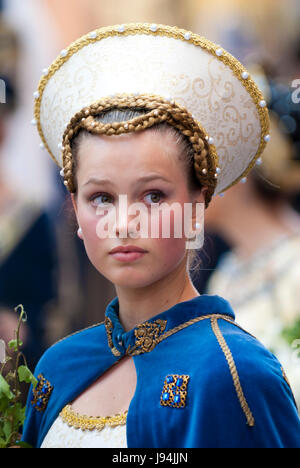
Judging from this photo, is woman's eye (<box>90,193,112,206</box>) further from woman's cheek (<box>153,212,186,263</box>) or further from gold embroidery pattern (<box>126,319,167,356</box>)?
gold embroidery pattern (<box>126,319,167,356</box>)

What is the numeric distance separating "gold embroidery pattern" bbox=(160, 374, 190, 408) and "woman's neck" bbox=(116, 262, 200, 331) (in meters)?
0.22

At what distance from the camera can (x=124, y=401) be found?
1.52 meters

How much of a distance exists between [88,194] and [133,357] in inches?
14.7

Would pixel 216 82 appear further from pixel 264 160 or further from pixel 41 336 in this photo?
pixel 41 336

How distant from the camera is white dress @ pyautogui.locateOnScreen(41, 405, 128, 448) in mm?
1458

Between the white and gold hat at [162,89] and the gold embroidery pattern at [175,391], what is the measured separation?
44cm

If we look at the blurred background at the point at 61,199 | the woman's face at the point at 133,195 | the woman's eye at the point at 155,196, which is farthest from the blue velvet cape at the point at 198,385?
the blurred background at the point at 61,199

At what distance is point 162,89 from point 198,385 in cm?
63

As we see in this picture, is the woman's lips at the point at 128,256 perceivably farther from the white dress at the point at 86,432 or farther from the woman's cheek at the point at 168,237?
the white dress at the point at 86,432

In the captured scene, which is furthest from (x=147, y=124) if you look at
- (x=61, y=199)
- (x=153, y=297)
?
(x=61, y=199)

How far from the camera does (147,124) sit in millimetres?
1465

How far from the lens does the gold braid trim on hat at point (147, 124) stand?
147cm

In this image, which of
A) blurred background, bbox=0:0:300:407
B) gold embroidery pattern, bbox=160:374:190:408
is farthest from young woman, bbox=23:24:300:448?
blurred background, bbox=0:0:300:407

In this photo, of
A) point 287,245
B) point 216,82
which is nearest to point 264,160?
point 287,245
